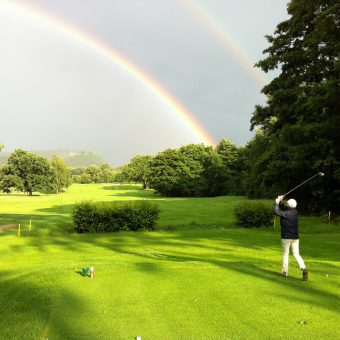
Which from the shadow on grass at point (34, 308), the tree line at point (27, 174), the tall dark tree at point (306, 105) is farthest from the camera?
the tree line at point (27, 174)

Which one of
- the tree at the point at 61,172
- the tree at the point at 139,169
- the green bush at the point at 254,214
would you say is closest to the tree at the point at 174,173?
the tree at the point at 139,169

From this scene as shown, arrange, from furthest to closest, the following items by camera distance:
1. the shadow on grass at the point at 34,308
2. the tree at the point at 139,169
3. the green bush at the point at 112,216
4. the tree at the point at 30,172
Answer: the tree at the point at 139,169
the tree at the point at 30,172
the green bush at the point at 112,216
the shadow on grass at the point at 34,308

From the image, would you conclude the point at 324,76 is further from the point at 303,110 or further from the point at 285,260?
the point at 285,260

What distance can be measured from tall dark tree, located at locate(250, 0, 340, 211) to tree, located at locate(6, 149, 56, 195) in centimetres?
10352

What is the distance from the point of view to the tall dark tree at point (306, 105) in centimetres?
3250

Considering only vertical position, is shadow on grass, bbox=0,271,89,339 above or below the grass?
below

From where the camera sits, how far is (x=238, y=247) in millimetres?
24797

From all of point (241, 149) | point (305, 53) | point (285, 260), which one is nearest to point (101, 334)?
point (285, 260)

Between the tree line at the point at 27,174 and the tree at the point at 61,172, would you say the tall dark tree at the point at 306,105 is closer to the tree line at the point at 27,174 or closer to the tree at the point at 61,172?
the tree line at the point at 27,174

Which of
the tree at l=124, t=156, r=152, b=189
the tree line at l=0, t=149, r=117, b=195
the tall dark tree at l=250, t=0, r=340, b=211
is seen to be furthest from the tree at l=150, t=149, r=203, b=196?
the tall dark tree at l=250, t=0, r=340, b=211

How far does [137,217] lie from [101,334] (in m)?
28.2

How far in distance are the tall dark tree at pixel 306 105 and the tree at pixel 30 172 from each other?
340ft

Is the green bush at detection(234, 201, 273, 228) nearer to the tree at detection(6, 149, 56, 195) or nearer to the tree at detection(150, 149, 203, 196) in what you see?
the tree at detection(150, 149, 203, 196)

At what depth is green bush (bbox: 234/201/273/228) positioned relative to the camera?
122 feet
